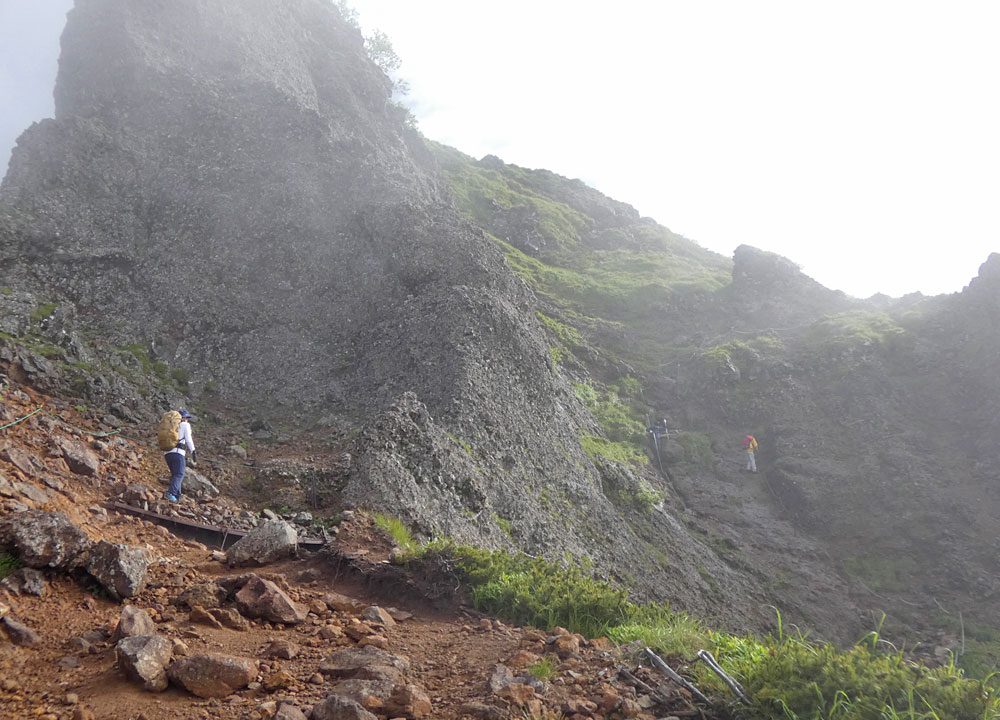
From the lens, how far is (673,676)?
5613 mm

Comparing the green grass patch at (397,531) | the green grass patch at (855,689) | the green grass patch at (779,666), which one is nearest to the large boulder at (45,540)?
the green grass patch at (779,666)

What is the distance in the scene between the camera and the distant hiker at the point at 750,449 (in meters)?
33.4

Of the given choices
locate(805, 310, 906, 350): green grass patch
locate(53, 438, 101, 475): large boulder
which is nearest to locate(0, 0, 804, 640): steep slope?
locate(53, 438, 101, 475): large boulder

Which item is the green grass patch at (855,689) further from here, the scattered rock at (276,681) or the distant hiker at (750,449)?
the distant hiker at (750,449)

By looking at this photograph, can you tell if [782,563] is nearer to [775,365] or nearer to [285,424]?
[775,365]

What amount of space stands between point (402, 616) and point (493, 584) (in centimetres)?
119

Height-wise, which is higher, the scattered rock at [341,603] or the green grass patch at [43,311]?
the green grass patch at [43,311]

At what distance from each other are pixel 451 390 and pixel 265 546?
1068 centimetres

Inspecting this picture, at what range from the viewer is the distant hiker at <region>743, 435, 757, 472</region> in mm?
33375

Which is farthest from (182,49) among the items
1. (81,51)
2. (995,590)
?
(995,590)

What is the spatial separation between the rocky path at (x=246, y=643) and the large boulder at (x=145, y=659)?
14 millimetres

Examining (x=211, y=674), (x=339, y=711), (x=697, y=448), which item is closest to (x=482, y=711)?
(x=339, y=711)

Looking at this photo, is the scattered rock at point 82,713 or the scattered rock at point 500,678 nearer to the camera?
the scattered rock at point 82,713

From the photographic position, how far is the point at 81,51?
29922 mm
